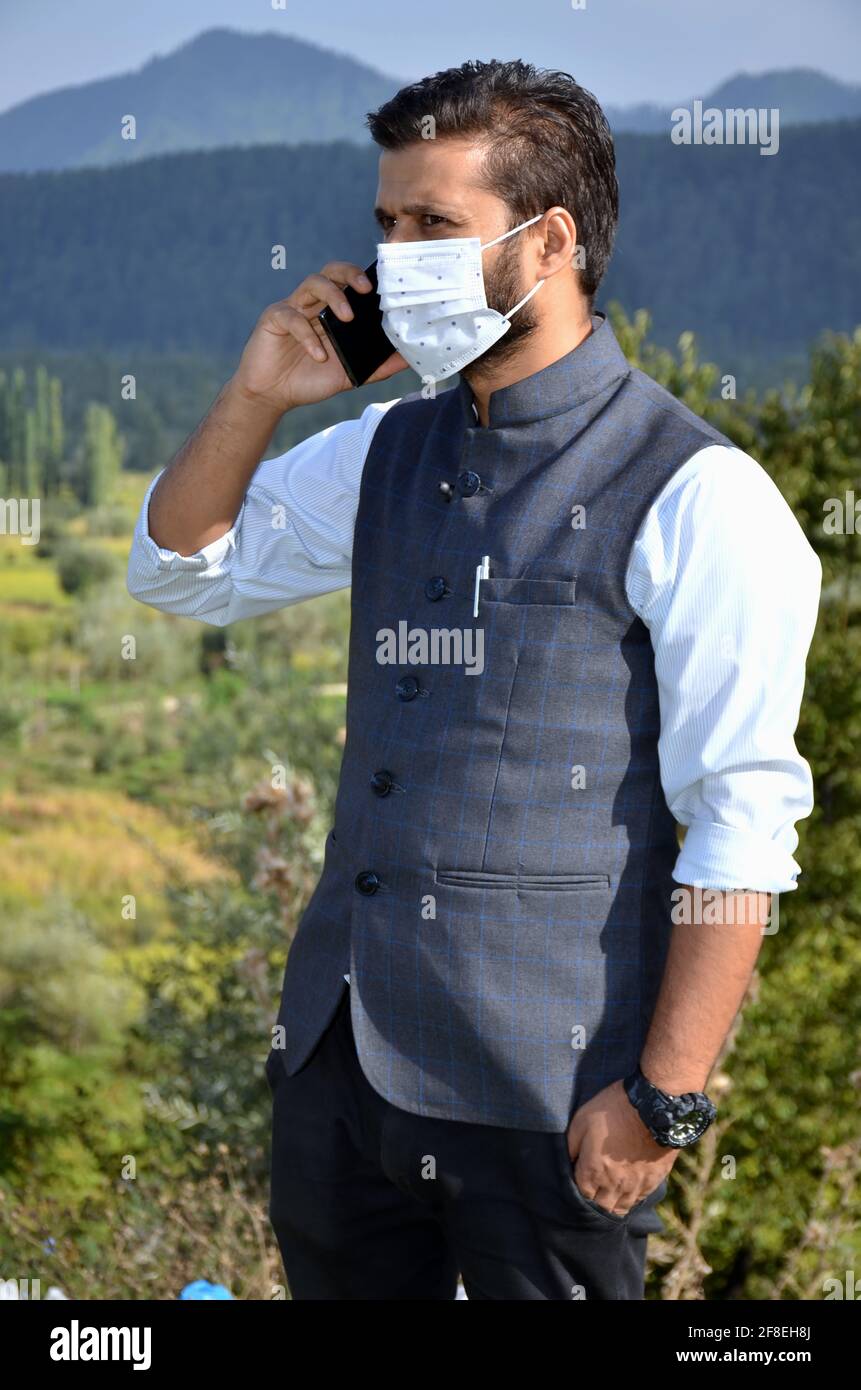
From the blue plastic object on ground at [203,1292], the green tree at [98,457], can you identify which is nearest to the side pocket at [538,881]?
the blue plastic object on ground at [203,1292]

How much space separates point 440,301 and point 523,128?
0.69 ft

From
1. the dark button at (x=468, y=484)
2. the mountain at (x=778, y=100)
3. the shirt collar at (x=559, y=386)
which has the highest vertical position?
the mountain at (x=778, y=100)

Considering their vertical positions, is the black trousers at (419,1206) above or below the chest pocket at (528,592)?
below

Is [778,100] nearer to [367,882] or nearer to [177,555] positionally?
[177,555]

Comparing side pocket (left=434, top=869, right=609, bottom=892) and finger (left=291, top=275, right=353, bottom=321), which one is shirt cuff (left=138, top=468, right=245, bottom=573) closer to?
finger (left=291, top=275, right=353, bottom=321)

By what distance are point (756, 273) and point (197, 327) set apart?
5303 mm

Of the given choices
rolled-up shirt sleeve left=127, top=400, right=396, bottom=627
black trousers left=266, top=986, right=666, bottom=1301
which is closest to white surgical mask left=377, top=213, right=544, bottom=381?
rolled-up shirt sleeve left=127, top=400, right=396, bottom=627

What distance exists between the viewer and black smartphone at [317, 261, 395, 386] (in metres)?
1.76

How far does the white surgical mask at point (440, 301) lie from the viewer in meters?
1.59

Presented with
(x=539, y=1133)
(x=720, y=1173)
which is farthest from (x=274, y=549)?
(x=720, y=1173)

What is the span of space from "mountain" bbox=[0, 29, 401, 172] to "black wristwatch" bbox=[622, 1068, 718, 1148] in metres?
8.92

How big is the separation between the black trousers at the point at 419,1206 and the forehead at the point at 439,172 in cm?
93

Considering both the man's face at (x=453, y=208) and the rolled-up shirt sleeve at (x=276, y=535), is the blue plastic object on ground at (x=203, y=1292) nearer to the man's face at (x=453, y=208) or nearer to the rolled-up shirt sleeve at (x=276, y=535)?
the rolled-up shirt sleeve at (x=276, y=535)

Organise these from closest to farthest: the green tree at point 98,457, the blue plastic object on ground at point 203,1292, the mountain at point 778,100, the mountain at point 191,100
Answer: the blue plastic object on ground at point 203,1292 → the mountain at point 778,100 → the mountain at point 191,100 → the green tree at point 98,457
